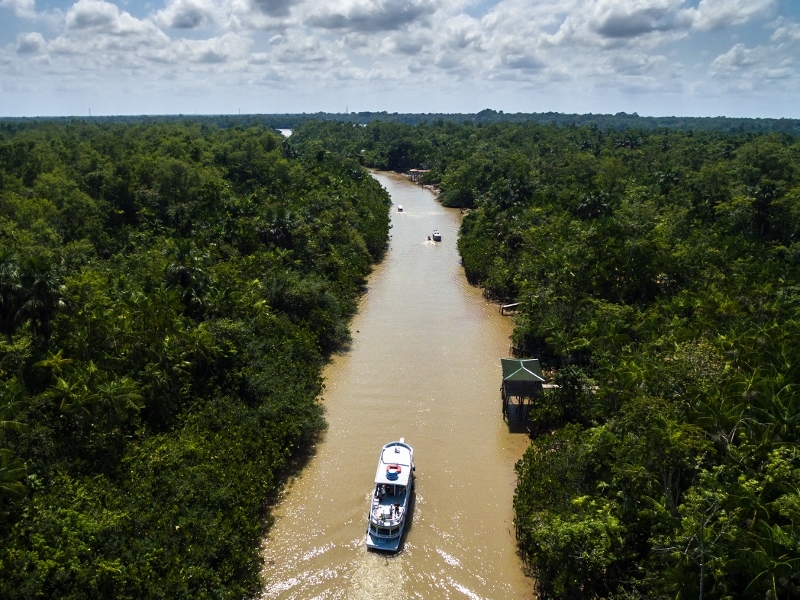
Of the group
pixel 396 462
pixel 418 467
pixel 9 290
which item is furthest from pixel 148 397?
pixel 418 467

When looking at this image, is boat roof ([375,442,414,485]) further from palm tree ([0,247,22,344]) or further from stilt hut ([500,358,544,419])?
palm tree ([0,247,22,344])

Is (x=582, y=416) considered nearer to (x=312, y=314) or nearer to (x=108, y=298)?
(x=312, y=314)

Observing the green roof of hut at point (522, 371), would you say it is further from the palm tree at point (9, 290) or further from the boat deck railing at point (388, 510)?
the palm tree at point (9, 290)

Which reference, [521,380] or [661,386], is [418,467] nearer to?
[521,380]

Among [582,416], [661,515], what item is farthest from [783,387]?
[582,416]

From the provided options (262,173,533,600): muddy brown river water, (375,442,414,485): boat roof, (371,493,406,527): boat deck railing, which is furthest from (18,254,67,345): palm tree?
(371,493,406,527): boat deck railing

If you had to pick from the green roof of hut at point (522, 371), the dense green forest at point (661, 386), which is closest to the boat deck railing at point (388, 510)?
the dense green forest at point (661, 386)

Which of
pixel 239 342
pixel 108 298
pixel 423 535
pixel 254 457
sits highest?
pixel 108 298
